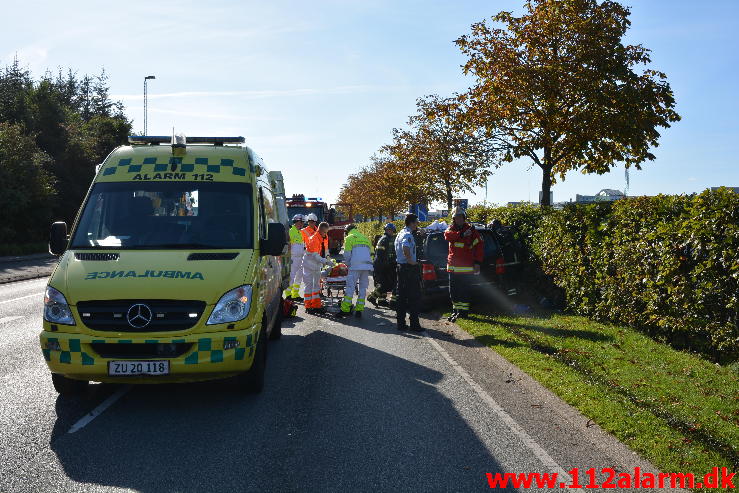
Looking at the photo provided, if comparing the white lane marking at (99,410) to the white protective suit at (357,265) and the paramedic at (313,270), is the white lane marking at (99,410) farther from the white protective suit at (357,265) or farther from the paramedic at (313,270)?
the paramedic at (313,270)

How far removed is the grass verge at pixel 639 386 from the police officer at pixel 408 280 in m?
1.09

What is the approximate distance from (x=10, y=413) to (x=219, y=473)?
2617 millimetres

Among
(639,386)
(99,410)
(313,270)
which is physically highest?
(313,270)

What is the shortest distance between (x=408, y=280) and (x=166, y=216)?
5114 mm

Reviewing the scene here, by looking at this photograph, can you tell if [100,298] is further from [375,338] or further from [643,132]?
[643,132]

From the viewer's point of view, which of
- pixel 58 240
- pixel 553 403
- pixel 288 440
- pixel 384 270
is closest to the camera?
pixel 288 440

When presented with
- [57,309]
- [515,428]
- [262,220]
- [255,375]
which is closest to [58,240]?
[57,309]

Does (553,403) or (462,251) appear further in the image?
(462,251)

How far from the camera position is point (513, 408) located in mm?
6395

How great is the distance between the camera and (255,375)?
21.6 feet

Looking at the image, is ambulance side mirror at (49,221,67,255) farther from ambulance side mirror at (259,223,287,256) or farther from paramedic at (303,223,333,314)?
paramedic at (303,223,333,314)

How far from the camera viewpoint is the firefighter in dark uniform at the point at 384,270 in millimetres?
13312

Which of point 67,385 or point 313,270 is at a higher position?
point 313,270

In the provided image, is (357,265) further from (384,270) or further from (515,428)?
(515,428)
